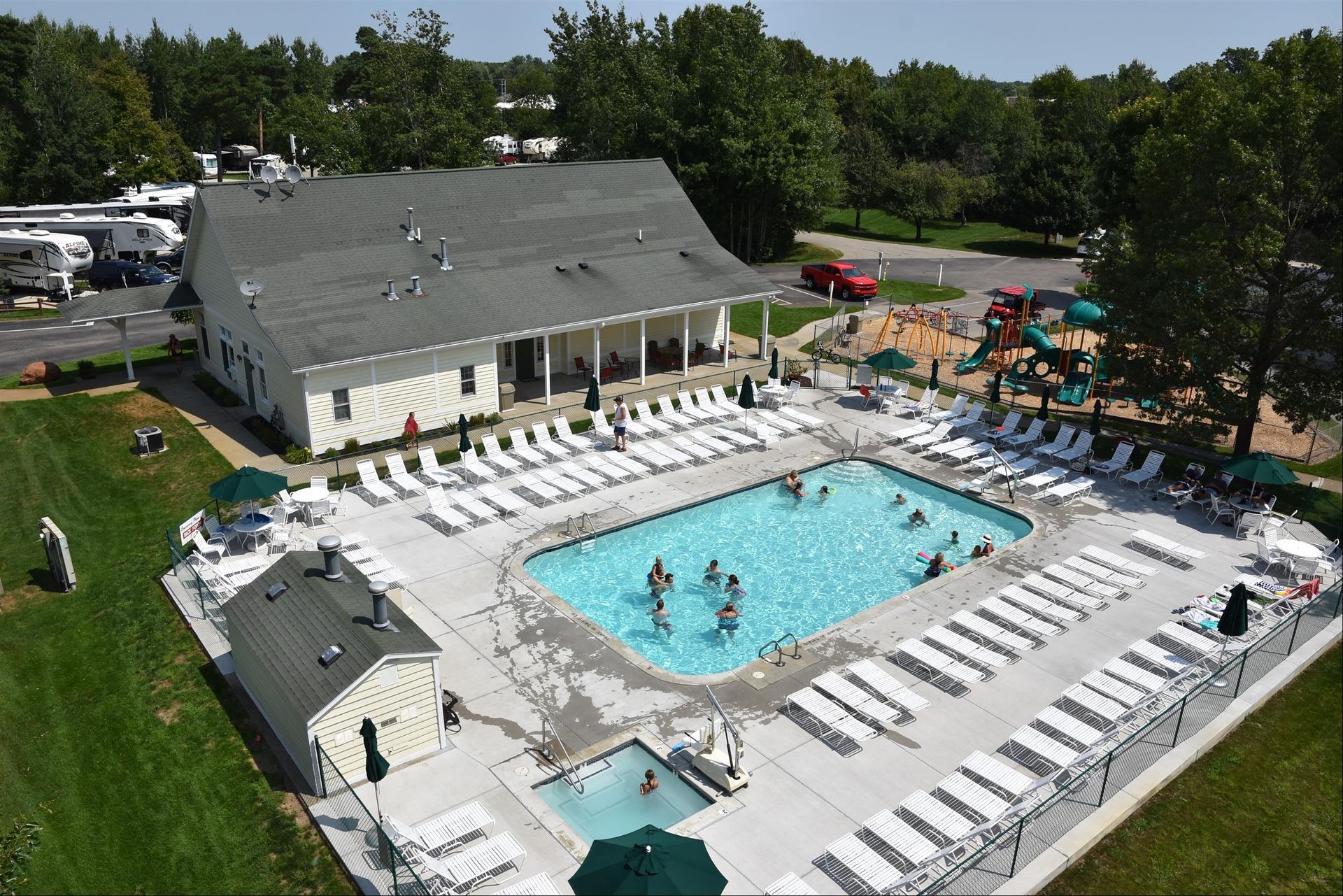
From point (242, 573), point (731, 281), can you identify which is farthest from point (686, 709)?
point (731, 281)

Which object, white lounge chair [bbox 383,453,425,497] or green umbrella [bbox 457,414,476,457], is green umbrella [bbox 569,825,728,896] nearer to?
white lounge chair [bbox 383,453,425,497]

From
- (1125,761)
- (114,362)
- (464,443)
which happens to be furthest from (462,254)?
(1125,761)

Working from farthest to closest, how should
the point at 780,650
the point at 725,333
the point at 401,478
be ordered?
the point at 725,333 < the point at 401,478 < the point at 780,650

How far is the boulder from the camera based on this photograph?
105 ft

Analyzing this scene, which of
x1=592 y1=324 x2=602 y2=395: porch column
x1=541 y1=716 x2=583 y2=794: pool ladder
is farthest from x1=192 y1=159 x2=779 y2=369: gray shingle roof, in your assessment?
x1=541 y1=716 x2=583 y2=794: pool ladder

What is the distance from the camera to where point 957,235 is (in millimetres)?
73375

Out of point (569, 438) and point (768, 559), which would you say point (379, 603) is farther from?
point (569, 438)

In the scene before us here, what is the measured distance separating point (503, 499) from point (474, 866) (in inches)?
499

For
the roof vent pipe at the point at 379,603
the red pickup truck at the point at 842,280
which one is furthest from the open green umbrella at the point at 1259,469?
the red pickup truck at the point at 842,280

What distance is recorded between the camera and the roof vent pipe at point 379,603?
15.1m

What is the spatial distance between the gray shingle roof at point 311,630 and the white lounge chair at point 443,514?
551 cm

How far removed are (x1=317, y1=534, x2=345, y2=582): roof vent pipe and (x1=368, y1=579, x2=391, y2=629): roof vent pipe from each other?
1.53 meters

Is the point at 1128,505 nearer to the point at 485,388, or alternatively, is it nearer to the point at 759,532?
the point at 759,532

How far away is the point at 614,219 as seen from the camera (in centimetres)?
3659
